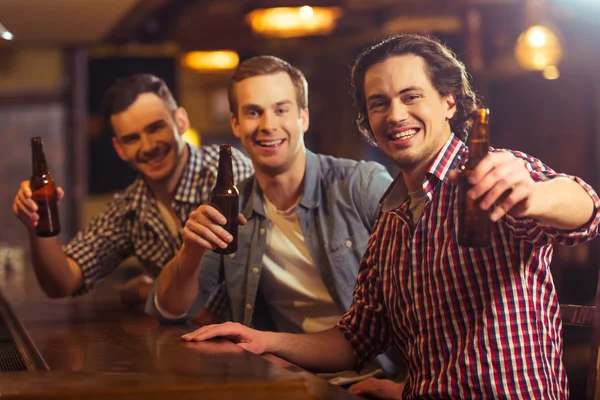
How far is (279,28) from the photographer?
20.6ft

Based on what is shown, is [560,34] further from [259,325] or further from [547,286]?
[547,286]

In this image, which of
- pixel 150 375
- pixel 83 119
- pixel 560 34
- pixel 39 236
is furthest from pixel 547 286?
pixel 83 119

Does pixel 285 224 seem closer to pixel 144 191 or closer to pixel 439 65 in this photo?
pixel 144 191

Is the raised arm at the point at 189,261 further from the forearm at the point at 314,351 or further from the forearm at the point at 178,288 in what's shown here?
the forearm at the point at 314,351

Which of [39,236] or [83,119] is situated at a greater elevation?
[83,119]

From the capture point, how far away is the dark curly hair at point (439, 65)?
1875mm

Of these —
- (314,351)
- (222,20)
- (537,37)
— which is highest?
(222,20)

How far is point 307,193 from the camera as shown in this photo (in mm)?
2486

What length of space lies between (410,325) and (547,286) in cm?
33

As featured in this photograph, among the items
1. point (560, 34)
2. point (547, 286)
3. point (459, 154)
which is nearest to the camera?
point (547, 286)

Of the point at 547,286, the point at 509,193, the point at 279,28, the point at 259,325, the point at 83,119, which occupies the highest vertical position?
the point at 279,28

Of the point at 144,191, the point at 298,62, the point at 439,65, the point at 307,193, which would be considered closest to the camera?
the point at 439,65

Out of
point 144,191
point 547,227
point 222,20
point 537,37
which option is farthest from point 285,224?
point 222,20

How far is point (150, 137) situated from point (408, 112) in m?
1.26
